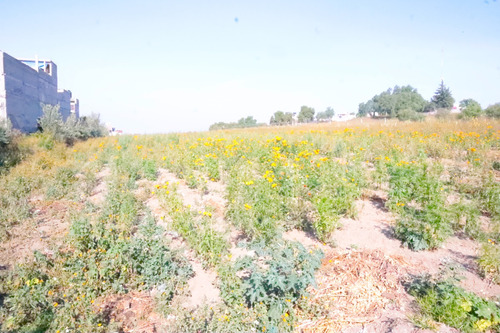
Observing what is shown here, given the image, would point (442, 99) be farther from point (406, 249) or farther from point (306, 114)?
point (406, 249)

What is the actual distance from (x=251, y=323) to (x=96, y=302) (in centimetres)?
171

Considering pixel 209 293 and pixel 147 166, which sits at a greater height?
pixel 147 166

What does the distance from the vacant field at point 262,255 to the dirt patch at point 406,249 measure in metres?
0.02

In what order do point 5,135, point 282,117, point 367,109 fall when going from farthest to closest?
point 367,109, point 282,117, point 5,135

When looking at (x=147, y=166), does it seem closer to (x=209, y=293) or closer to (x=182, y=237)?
(x=182, y=237)

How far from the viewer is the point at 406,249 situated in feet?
14.5

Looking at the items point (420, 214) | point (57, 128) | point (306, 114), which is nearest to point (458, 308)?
point (420, 214)

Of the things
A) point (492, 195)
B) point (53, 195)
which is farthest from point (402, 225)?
point (53, 195)

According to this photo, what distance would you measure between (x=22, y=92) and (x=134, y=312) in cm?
1591

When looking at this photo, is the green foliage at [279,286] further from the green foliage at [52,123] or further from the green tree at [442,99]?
the green tree at [442,99]

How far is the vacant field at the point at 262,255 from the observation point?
120 inches

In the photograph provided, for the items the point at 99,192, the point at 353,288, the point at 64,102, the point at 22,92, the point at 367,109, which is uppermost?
the point at 367,109

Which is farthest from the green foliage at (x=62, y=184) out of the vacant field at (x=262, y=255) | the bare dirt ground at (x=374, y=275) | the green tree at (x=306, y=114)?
the green tree at (x=306, y=114)

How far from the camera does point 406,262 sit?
4.05 meters
